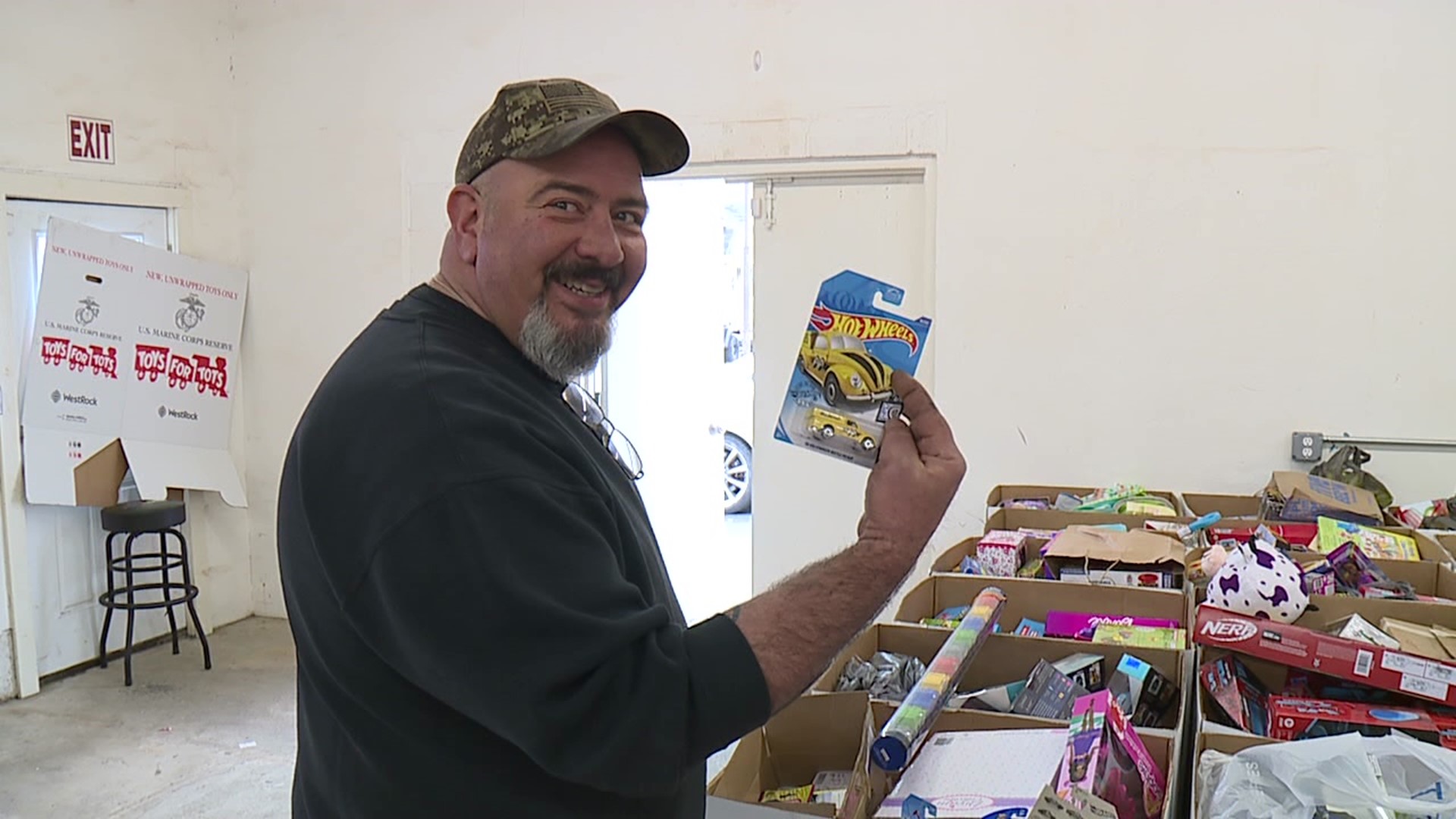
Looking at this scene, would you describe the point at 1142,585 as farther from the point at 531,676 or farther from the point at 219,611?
the point at 219,611

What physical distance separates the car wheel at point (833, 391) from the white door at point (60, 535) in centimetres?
401

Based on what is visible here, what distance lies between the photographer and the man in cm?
96

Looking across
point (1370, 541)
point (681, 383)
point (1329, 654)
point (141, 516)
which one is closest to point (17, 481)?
point (141, 516)

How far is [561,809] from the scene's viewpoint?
109 cm

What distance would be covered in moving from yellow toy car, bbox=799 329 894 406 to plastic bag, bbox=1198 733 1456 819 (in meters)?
0.77

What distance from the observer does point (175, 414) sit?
188 inches

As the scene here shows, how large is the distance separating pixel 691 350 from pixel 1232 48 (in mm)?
2649

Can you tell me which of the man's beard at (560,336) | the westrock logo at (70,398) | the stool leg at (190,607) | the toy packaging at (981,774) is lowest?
Result: the stool leg at (190,607)

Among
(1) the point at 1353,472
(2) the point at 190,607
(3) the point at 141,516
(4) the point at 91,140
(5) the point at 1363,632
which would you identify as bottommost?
(2) the point at 190,607

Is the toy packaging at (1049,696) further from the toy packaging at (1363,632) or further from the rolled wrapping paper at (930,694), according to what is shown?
the toy packaging at (1363,632)

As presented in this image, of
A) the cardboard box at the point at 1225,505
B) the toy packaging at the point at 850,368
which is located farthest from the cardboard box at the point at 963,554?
the toy packaging at the point at 850,368

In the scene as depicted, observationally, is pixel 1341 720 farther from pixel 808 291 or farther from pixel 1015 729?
pixel 808 291

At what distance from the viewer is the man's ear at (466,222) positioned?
1.28 meters

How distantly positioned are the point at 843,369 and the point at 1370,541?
194cm
